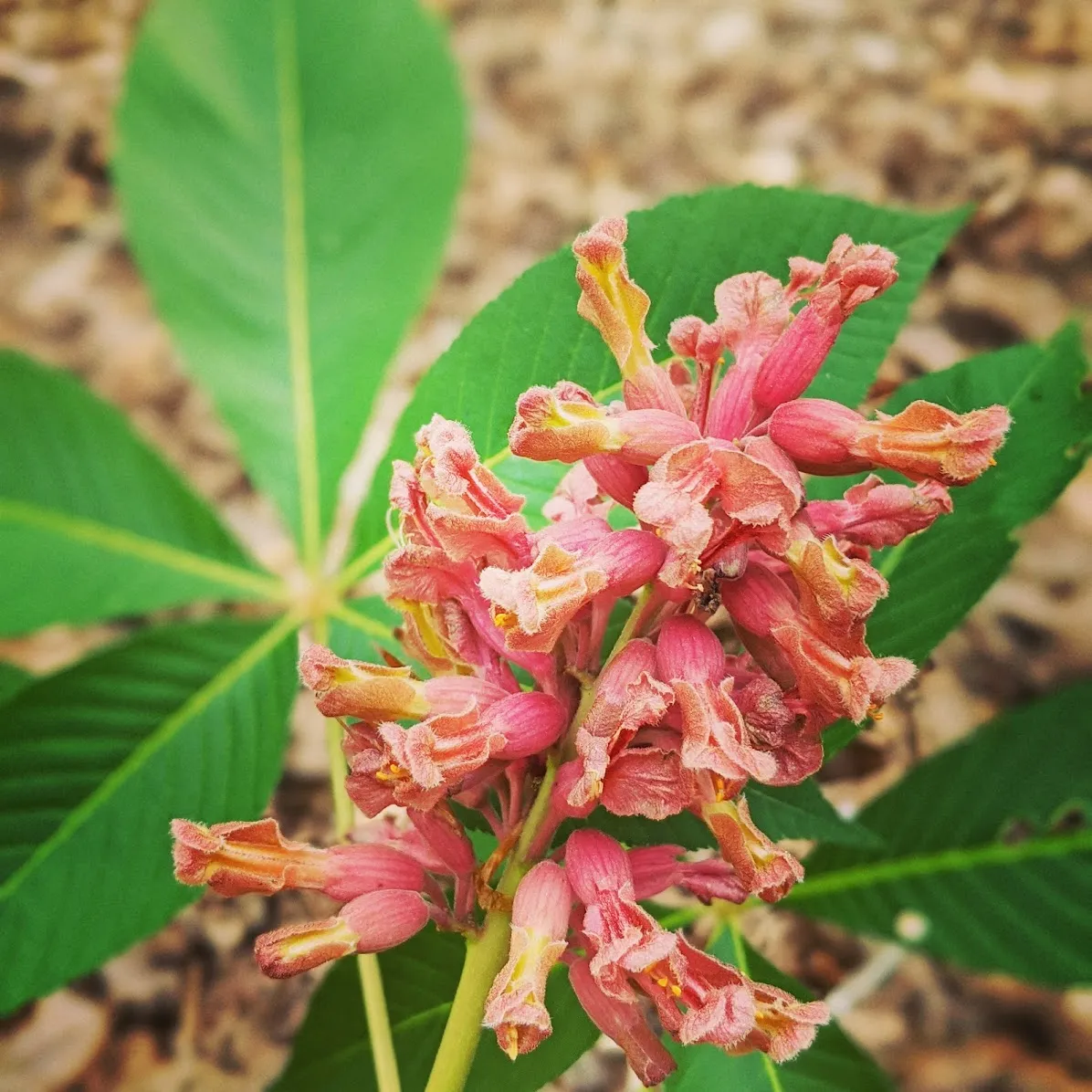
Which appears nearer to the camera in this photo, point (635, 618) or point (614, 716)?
point (614, 716)

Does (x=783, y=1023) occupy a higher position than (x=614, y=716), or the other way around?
(x=614, y=716)

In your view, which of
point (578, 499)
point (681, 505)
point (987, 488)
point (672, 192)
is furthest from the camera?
point (672, 192)

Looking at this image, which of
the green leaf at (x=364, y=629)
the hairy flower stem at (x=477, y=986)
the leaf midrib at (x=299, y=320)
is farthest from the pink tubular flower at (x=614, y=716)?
the leaf midrib at (x=299, y=320)

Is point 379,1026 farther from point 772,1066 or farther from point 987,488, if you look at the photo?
point 987,488

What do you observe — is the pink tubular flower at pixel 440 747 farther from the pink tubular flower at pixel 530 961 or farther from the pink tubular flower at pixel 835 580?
the pink tubular flower at pixel 835 580

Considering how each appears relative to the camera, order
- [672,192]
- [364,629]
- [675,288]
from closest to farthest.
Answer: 1. [675,288]
2. [364,629]
3. [672,192]

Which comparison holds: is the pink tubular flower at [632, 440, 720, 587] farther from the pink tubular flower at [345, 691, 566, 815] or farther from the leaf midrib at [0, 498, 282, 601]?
the leaf midrib at [0, 498, 282, 601]

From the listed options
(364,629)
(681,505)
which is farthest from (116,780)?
(681,505)
